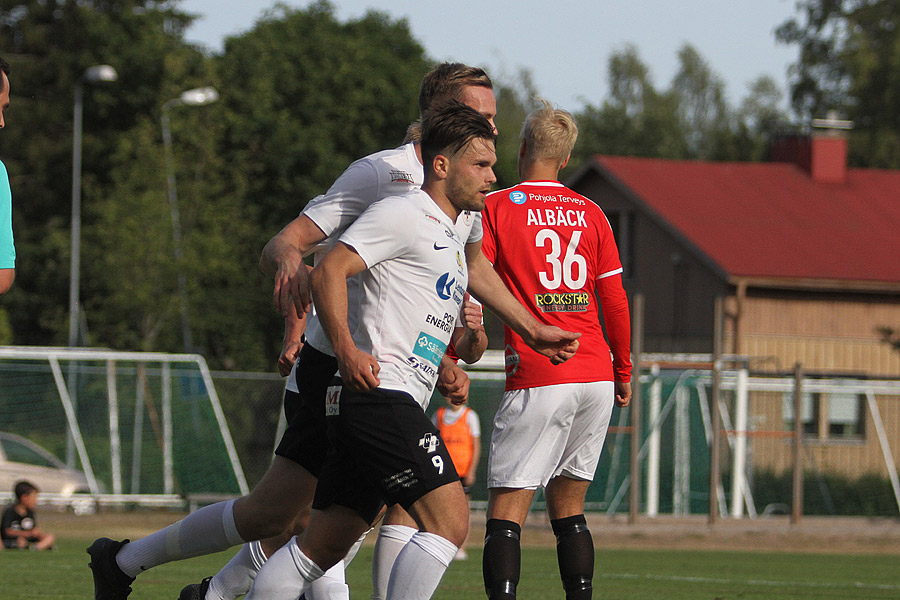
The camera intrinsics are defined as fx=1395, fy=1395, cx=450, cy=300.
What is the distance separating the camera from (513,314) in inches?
205

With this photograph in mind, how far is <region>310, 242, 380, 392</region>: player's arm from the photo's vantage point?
14.7ft

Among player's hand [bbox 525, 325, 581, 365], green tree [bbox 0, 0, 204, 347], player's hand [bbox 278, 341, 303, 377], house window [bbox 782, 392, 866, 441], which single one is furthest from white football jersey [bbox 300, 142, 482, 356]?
green tree [bbox 0, 0, 204, 347]

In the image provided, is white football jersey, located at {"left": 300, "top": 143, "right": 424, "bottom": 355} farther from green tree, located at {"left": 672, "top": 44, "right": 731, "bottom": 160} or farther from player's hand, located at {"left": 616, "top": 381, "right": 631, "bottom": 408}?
green tree, located at {"left": 672, "top": 44, "right": 731, "bottom": 160}

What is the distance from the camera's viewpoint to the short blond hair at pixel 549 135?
20.5 ft

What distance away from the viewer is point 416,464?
4.54 meters

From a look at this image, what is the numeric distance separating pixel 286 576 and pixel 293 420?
628 mm

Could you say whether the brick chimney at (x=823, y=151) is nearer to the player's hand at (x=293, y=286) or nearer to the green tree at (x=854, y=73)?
the green tree at (x=854, y=73)

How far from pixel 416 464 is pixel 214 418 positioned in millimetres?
18535

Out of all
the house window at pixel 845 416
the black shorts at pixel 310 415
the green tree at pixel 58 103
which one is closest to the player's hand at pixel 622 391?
the black shorts at pixel 310 415

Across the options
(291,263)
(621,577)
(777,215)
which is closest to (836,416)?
(777,215)

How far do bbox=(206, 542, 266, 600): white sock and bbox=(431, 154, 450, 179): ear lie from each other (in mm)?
1661

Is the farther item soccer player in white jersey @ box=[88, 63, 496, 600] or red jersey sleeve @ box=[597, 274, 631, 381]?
red jersey sleeve @ box=[597, 274, 631, 381]

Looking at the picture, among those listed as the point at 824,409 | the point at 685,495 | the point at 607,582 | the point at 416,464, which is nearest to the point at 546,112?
the point at 416,464

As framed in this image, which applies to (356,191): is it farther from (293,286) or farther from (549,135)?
(549,135)
